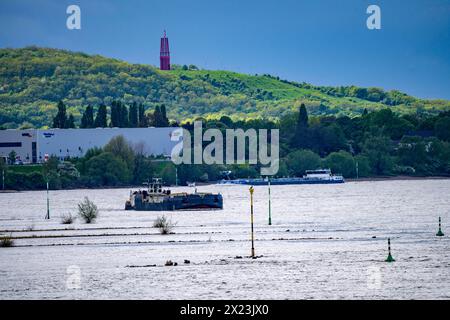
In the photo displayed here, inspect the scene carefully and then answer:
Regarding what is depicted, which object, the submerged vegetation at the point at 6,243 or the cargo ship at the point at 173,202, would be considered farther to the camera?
the cargo ship at the point at 173,202

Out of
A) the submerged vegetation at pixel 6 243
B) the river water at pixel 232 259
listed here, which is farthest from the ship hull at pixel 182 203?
the submerged vegetation at pixel 6 243

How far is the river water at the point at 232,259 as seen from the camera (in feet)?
204

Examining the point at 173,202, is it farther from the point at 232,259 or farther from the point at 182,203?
the point at 232,259

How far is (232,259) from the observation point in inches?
3017

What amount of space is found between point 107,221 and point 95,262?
164 ft

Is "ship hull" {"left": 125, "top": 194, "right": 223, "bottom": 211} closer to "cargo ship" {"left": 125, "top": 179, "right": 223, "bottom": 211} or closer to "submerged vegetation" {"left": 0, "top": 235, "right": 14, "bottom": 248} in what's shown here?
"cargo ship" {"left": 125, "top": 179, "right": 223, "bottom": 211}

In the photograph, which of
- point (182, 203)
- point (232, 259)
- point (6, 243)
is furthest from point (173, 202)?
point (232, 259)

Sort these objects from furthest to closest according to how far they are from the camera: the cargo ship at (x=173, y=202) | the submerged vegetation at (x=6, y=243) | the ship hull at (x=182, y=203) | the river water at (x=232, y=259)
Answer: the cargo ship at (x=173, y=202) → the ship hull at (x=182, y=203) → the submerged vegetation at (x=6, y=243) → the river water at (x=232, y=259)

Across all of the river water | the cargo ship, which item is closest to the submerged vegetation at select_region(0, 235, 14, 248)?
the river water

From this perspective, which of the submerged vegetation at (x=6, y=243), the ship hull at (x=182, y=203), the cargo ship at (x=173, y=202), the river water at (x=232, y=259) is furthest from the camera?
the cargo ship at (x=173, y=202)

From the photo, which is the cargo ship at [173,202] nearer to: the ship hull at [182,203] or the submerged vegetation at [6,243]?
the ship hull at [182,203]

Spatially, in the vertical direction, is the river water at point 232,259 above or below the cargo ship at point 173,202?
below
